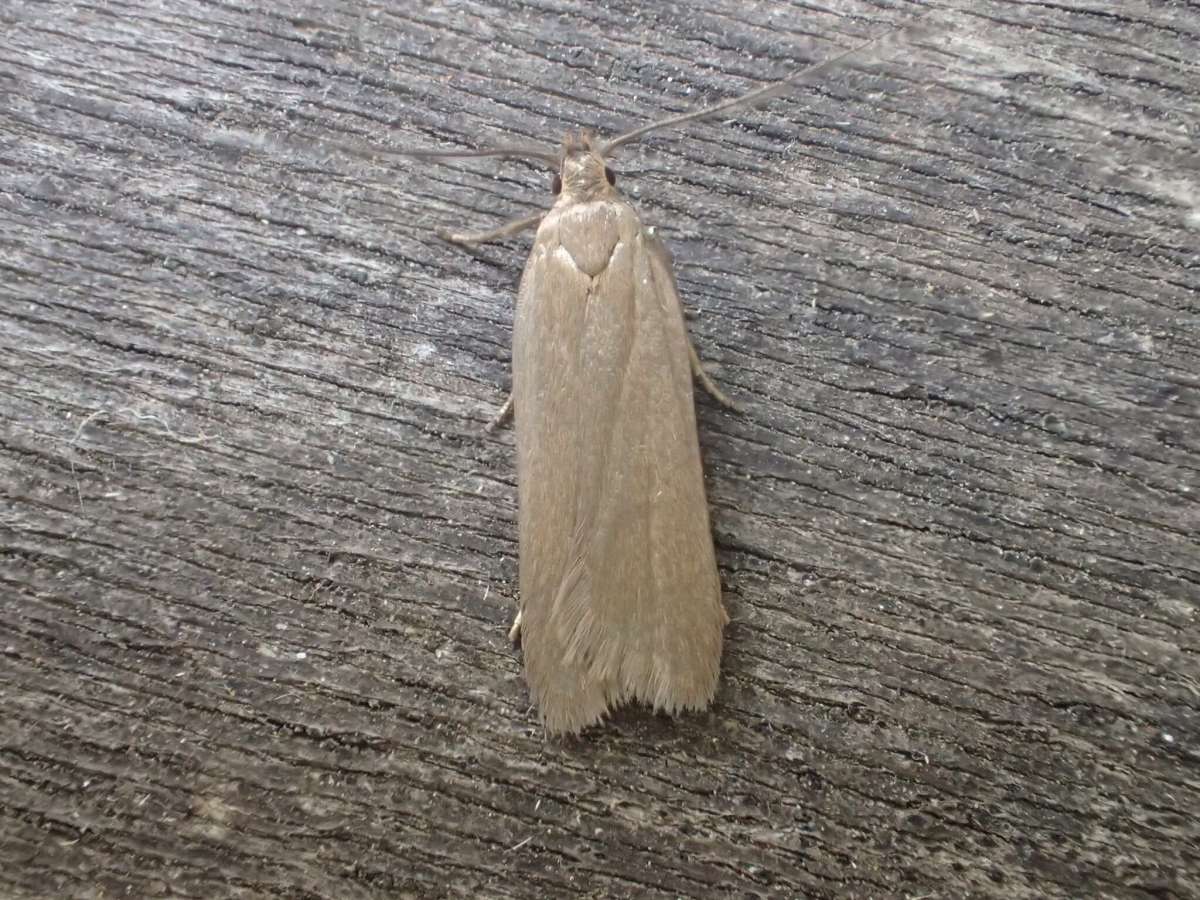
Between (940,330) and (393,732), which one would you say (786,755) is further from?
(940,330)

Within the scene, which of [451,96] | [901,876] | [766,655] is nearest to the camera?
[901,876]

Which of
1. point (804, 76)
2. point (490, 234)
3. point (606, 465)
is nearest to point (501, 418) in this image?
point (606, 465)

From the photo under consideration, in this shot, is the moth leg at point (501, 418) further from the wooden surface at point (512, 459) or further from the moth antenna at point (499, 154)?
the moth antenna at point (499, 154)

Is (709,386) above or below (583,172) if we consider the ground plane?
below

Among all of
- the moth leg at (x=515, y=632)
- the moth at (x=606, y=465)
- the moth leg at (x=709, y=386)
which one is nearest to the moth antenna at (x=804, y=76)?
the moth at (x=606, y=465)

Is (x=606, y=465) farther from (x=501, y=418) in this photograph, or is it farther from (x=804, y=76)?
(x=804, y=76)

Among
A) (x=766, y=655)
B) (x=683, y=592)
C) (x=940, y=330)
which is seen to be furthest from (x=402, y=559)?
(x=940, y=330)
